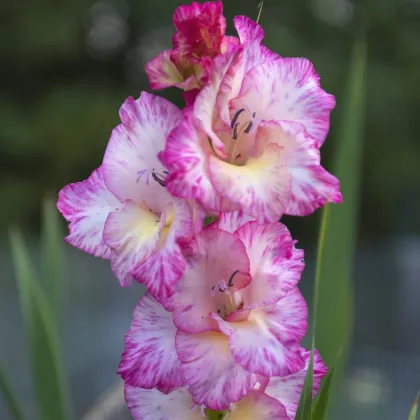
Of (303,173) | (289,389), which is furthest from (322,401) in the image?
(303,173)

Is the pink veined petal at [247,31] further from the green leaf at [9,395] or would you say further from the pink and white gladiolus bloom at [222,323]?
the green leaf at [9,395]

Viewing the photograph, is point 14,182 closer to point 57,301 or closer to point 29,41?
point 29,41

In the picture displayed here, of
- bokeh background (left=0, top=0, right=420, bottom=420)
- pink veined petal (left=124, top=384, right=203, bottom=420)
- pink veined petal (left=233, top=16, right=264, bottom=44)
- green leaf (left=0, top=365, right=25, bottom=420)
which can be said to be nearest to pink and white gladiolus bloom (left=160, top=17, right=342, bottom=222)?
pink veined petal (left=233, top=16, right=264, bottom=44)

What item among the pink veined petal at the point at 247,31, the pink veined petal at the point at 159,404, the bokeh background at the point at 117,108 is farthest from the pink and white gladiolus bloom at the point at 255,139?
the bokeh background at the point at 117,108

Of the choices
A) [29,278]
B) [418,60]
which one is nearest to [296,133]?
[29,278]

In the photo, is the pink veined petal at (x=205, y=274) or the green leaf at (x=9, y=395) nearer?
the pink veined petal at (x=205, y=274)

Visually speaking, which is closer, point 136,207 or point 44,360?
point 136,207

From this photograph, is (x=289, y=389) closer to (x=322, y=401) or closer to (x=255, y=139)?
(x=322, y=401)
